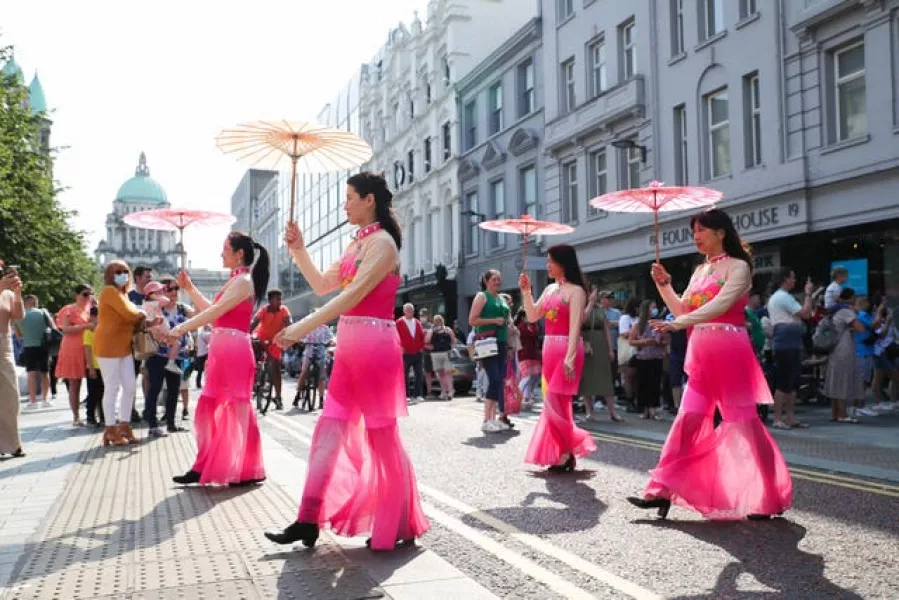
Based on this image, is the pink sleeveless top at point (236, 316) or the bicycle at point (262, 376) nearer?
the pink sleeveless top at point (236, 316)

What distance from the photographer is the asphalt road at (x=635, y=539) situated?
3.86 m

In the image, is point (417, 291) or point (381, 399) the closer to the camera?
point (381, 399)

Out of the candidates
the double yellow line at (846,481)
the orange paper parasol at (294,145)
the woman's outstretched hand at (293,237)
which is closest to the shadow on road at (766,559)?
the double yellow line at (846,481)

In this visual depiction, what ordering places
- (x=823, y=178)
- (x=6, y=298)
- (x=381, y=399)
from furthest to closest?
(x=823, y=178) < (x=6, y=298) < (x=381, y=399)

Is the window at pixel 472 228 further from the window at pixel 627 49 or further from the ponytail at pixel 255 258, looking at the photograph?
the ponytail at pixel 255 258

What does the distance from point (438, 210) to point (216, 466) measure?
1237 inches

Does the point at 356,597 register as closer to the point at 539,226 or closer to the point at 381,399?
the point at 381,399

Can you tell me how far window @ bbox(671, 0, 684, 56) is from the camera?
21094 mm

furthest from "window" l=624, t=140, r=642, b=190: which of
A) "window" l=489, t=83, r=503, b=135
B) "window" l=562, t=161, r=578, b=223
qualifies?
"window" l=489, t=83, r=503, b=135

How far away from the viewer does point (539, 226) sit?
1018 cm

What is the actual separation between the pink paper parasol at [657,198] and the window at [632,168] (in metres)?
15.0

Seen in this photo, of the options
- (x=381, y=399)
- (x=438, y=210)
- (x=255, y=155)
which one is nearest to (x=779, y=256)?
(x=255, y=155)

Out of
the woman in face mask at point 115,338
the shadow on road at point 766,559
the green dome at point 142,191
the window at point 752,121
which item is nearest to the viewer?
the shadow on road at point 766,559

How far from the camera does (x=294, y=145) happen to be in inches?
241
